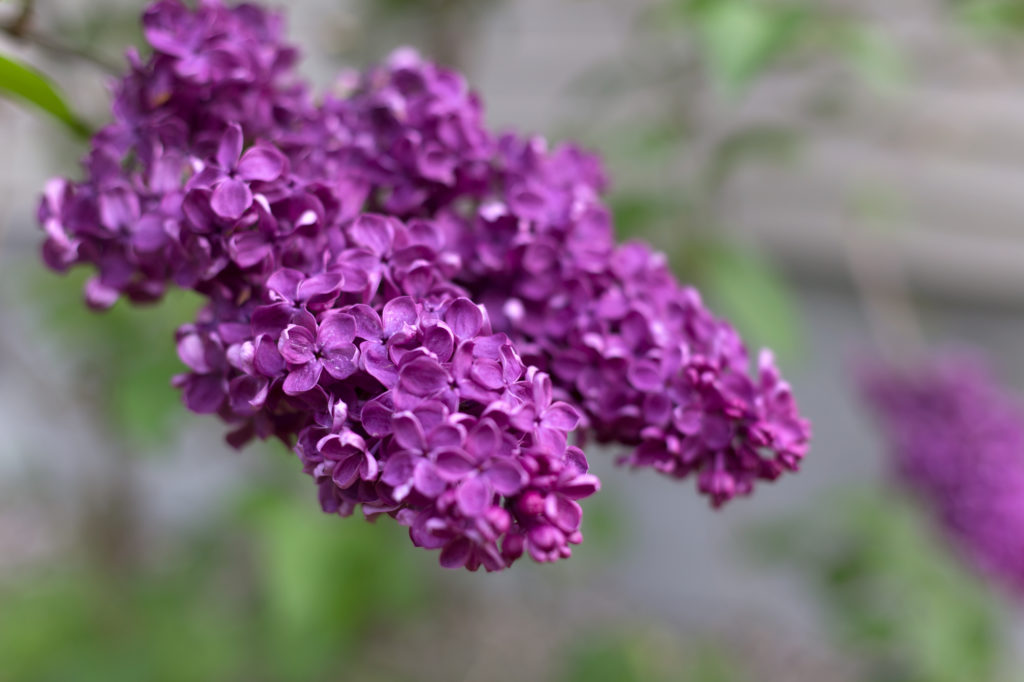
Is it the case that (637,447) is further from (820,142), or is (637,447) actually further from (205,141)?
(820,142)

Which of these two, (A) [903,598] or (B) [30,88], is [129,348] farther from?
(A) [903,598]

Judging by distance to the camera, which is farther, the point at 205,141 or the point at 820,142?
the point at 820,142

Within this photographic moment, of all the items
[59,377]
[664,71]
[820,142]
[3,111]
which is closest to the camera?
[3,111]

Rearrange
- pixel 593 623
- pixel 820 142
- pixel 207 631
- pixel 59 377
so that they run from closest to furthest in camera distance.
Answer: pixel 207 631, pixel 820 142, pixel 59 377, pixel 593 623

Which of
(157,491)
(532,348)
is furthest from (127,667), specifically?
(532,348)

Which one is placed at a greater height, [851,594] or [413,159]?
[851,594]

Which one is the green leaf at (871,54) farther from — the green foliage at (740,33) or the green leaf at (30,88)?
the green leaf at (30,88)

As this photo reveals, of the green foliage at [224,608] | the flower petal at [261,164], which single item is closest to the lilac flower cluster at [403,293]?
the flower petal at [261,164]
